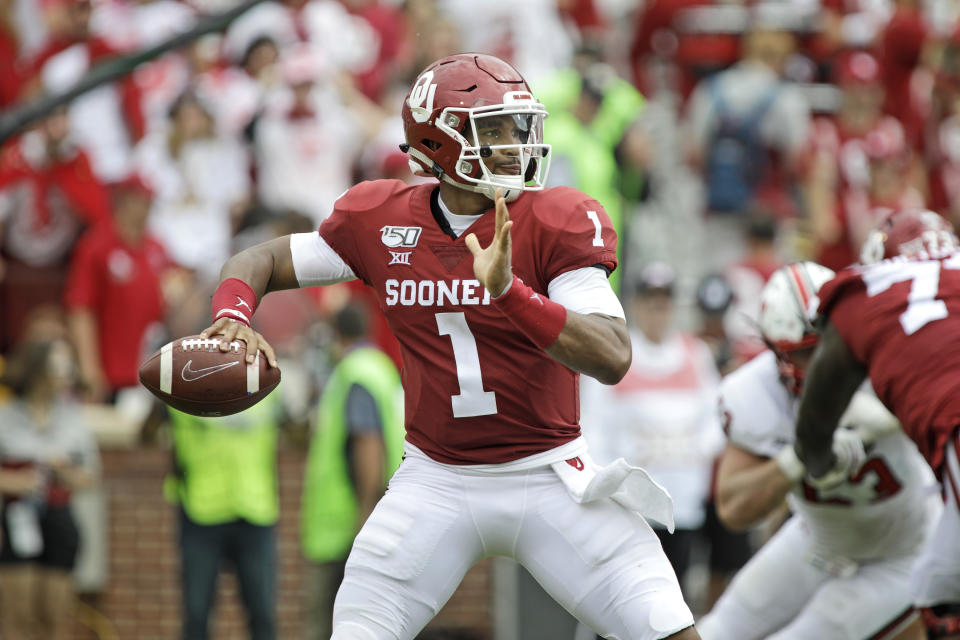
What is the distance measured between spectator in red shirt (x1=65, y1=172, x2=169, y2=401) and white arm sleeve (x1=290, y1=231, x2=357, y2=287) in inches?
169

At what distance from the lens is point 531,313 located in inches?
150

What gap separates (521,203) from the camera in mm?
4227

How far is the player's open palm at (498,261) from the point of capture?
379cm

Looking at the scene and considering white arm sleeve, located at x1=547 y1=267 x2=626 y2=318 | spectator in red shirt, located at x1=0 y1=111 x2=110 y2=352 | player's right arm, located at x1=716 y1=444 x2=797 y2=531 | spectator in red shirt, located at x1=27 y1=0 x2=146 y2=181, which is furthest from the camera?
spectator in red shirt, located at x1=27 y1=0 x2=146 y2=181

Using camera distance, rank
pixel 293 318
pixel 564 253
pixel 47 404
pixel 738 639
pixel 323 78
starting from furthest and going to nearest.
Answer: pixel 323 78 < pixel 293 318 < pixel 47 404 < pixel 738 639 < pixel 564 253

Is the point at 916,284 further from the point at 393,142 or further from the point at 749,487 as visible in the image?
the point at 393,142

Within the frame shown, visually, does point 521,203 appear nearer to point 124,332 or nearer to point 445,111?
point 445,111

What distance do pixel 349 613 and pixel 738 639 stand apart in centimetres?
177

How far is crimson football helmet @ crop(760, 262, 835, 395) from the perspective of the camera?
16.5 feet

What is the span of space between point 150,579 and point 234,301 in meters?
4.55

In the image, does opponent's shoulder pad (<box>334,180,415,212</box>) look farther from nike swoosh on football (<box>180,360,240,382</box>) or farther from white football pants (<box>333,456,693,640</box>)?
white football pants (<box>333,456,693,640</box>)

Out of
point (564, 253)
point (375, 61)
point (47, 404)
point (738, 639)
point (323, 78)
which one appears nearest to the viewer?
point (564, 253)

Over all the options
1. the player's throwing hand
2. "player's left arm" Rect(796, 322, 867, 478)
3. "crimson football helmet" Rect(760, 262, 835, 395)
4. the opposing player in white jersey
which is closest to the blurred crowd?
the opposing player in white jersey

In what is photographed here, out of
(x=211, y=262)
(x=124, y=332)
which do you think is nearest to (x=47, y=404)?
(x=124, y=332)
